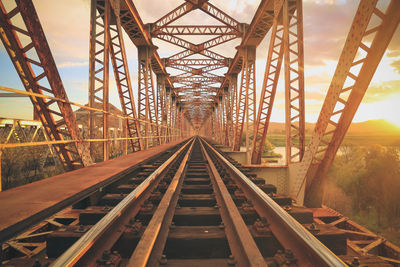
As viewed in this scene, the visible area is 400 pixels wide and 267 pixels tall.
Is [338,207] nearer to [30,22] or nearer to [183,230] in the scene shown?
[183,230]

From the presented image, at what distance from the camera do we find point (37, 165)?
46.0 feet

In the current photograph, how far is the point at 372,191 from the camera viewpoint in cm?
1698

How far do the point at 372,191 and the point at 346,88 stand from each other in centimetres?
1925

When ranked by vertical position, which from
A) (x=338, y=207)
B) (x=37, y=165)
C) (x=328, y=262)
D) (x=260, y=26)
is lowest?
(x=338, y=207)

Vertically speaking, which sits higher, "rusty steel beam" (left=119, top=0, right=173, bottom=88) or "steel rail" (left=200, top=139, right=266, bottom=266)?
"rusty steel beam" (left=119, top=0, right=173, bottom=88)

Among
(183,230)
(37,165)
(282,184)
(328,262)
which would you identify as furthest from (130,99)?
(37,165)

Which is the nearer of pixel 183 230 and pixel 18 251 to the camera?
pixel 183 230

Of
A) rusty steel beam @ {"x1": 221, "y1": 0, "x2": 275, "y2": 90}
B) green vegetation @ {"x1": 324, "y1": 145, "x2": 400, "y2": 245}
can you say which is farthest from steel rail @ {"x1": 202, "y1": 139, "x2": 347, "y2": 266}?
green vegetation @ {"x1": 324, "y1": 145, "x2": 400, "y2": 245}

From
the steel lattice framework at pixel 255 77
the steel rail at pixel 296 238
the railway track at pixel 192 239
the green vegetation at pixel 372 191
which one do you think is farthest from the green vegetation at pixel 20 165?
the green vegetation at pixel 372 191

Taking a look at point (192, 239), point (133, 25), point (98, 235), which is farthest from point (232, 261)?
point (133, 25)

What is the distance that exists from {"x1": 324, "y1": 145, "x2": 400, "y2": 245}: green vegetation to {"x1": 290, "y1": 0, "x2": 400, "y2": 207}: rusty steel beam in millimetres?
13307

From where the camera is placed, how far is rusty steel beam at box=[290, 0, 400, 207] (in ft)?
10.1

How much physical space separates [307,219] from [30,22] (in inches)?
227

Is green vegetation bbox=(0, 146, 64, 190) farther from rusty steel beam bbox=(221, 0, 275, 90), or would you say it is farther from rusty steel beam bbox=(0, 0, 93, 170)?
rusty steel beam bbox=(221, 0, 275, 90)
